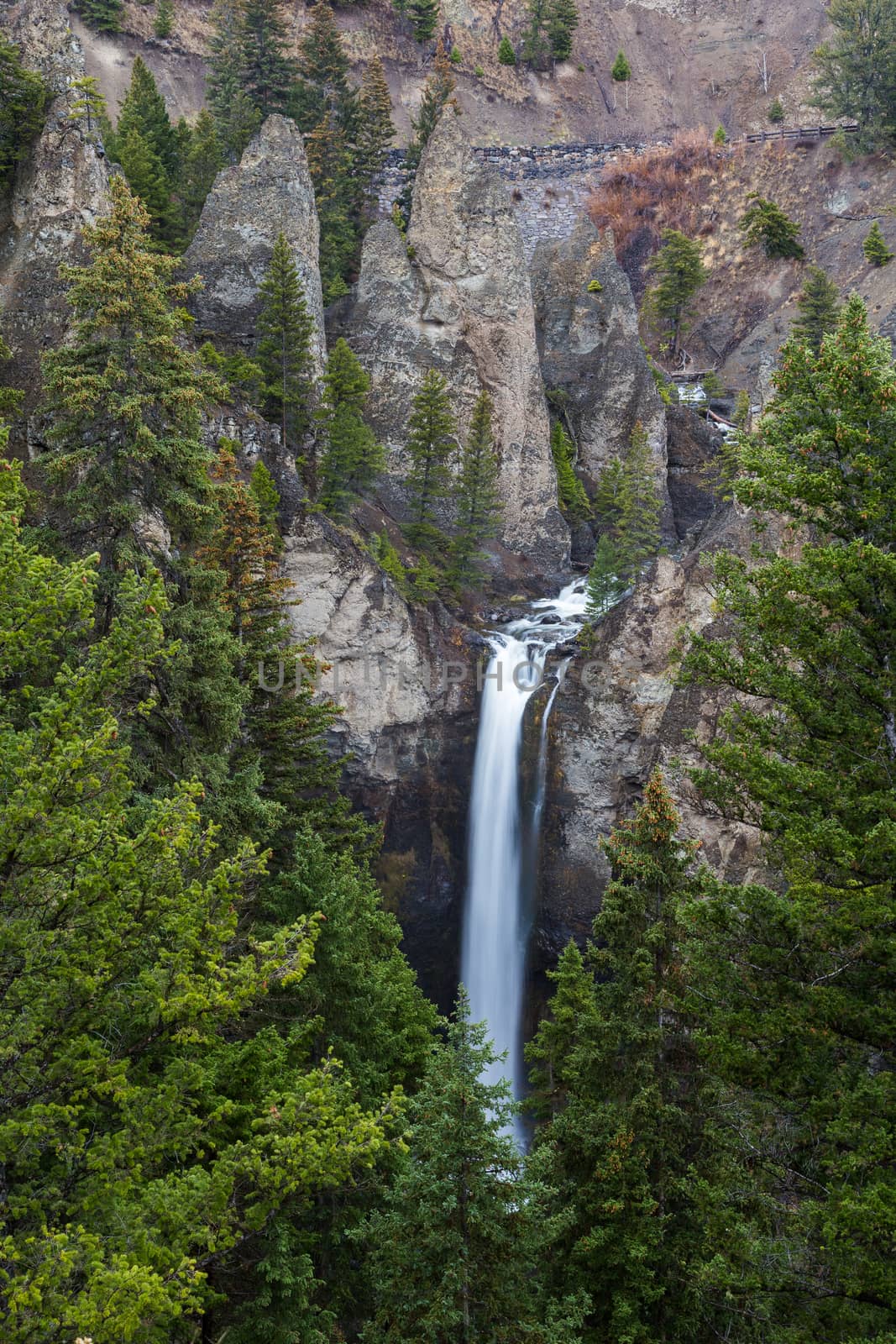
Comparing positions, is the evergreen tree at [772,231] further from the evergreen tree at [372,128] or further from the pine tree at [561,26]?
the pine tree at [561,26]

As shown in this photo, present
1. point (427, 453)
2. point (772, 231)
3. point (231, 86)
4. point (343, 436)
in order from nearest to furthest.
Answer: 1. point (343, 436)
2. point (427, 453)
3. point (231, 86)
4. point (772, 231)

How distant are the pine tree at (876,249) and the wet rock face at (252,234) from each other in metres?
27.7

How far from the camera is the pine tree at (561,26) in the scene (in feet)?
221

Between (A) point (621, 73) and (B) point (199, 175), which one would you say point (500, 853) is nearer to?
(B) point (199, 175)

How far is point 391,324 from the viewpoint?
42.5 m

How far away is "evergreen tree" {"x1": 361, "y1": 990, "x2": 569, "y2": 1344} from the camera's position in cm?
1045

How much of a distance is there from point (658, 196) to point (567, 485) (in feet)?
92.0

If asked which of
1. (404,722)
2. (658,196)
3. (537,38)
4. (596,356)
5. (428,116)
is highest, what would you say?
(537,38)

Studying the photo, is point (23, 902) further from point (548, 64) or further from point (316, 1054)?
point (548, 64)

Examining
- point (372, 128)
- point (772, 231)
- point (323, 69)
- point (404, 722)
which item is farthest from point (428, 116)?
point (404, 722)

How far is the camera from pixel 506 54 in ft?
219

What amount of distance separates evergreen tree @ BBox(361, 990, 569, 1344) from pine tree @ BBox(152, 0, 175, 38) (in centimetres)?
6795

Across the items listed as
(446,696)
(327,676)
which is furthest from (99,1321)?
(446,696)

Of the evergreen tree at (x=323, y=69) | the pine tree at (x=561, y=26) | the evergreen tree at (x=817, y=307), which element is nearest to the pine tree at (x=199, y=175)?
the evergreen tree at (x=323, y=69)
